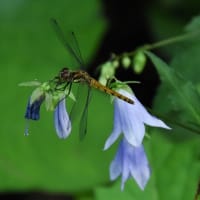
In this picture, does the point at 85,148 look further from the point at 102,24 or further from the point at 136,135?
the point at 136,135

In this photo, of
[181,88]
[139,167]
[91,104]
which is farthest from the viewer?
[91,104]

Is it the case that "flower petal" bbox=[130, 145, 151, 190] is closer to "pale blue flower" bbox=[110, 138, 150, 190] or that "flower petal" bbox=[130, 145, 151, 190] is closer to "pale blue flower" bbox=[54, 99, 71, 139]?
"pale blue flower" bbox=[110, 138, 150, 190]

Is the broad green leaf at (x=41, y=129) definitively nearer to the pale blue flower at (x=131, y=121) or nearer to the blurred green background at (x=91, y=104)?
the blurred green background at (x=91, y=104)

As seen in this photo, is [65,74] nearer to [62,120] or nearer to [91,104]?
[62,120]

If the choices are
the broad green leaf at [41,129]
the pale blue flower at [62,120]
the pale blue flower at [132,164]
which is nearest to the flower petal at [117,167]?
the pale blue flower at [132,164]

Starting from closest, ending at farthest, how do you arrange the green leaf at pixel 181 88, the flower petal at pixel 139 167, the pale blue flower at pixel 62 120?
1. the pale blue flower at pixel 62 120
2. the flower petal at pixel 139 167
3. the green leaf at pixel 181 88

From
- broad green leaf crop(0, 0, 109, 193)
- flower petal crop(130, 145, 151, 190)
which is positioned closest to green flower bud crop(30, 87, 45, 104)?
flower petal crop(130, 145, 151, 190)

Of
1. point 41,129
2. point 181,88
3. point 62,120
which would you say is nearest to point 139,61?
point 181,88
